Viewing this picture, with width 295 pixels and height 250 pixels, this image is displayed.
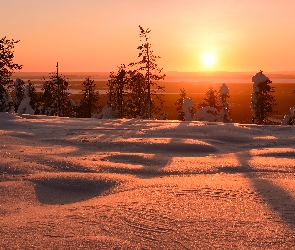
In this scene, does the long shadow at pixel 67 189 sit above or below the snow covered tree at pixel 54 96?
below

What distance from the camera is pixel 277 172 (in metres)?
4.18

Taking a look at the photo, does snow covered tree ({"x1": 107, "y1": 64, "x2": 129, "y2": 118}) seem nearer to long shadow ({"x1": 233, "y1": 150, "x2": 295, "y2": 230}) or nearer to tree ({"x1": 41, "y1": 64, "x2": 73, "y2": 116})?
tree ({"x1": 41, "y1": 64, "x2": 73, "y2": 116})

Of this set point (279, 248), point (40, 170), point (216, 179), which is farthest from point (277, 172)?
point (40, 170)

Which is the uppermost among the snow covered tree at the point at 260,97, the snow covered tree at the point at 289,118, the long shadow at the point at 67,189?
the snow covered tree at the point at 260,97

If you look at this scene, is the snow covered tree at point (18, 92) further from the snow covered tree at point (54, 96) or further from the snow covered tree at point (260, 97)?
the snow covered tree at point (260, 97)

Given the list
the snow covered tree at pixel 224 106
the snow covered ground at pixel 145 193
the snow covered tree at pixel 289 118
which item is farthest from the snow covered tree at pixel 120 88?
the snow covered ground at pixel 145 193

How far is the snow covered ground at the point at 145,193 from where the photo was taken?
2322mm

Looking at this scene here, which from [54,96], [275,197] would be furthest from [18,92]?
[275,197]

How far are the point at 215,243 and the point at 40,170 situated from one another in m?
2.37

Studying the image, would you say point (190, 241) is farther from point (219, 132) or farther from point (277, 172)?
point (219, 132)

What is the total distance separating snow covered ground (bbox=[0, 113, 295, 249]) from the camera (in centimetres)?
232

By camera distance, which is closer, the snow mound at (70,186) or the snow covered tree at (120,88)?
the snow mound at (70,186)

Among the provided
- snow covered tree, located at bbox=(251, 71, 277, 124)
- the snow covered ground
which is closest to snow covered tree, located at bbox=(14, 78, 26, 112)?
snow covered tree, located at bbox=(251, 71, 277, 124)

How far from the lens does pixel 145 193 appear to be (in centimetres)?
331
